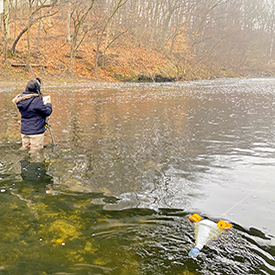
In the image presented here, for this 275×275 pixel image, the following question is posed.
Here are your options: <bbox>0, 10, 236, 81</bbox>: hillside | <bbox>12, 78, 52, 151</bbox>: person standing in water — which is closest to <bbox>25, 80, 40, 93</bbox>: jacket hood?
<bbox>12, 78, 52, 151</bbox>: person standing in water

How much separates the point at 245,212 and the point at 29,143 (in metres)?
4.89

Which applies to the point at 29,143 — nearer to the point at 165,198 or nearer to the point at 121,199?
the point at 121,199

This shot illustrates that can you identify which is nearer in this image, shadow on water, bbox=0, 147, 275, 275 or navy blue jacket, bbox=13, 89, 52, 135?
shadow on water, bbox=0, 147, 275, 275

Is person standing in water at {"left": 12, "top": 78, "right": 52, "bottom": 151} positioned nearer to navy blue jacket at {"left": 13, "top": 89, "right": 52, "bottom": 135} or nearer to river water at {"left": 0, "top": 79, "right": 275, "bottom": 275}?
navy blue jacket at {"left": 13, "top": 89, "right": 52, "bottom": 135}

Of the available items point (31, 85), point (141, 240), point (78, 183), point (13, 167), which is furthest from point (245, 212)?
point (31, 85)

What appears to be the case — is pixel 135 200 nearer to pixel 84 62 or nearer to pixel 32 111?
pixel 32 111

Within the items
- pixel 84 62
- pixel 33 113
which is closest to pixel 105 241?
pixel 33 113

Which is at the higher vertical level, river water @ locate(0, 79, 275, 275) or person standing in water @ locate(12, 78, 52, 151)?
person standing in water @ locate(12, 78, 52, 151)

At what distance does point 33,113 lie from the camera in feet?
19.7

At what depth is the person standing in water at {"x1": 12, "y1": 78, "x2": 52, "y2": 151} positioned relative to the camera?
5824mm

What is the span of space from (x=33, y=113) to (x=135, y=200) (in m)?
3.28

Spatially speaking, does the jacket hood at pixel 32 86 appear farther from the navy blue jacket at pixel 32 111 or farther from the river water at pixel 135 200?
the river water at pixel 135 200

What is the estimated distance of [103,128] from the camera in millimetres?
9086

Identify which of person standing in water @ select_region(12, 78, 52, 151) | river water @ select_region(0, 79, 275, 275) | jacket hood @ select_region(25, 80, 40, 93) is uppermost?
jacket hood @ select_region(25, 80, 40, 93)
